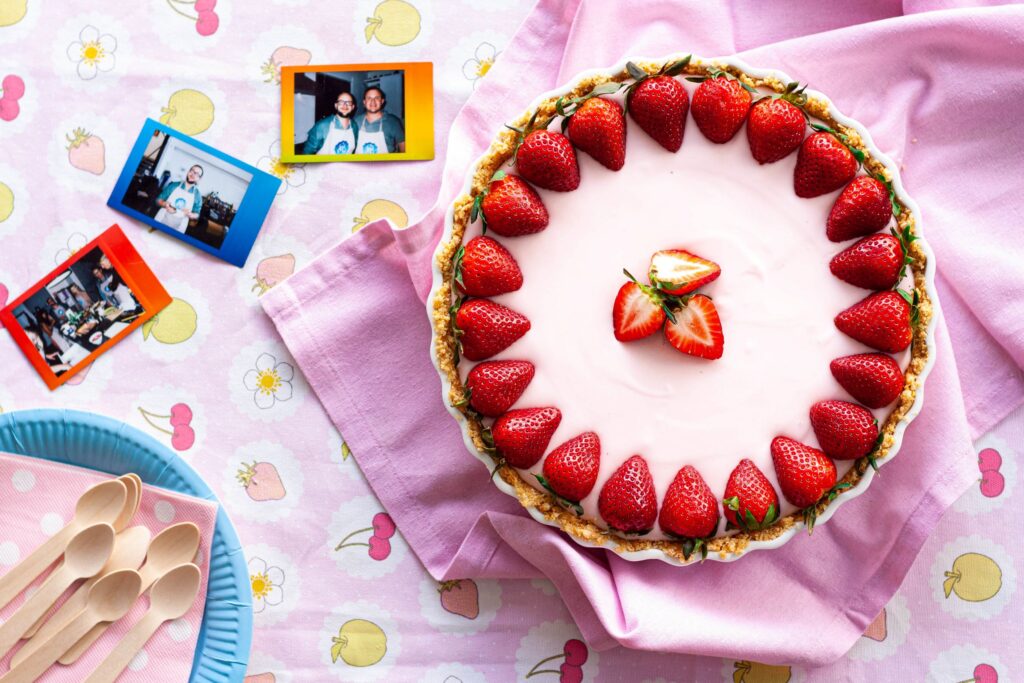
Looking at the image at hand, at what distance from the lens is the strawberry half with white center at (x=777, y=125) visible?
1.85 m

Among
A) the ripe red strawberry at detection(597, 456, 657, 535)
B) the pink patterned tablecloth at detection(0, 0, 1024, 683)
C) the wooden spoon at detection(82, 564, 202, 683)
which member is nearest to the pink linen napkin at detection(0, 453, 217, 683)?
the wooden spoon at detection(82, 564, 202, 683)

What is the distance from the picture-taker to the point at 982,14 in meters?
2.00

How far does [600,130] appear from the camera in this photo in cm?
186

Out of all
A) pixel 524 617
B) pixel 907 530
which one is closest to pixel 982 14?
pixel 907 530

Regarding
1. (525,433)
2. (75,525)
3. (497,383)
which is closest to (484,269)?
(497,383)

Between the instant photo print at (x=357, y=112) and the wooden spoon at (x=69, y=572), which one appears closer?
the wooden spoon at (x=69, y=572)

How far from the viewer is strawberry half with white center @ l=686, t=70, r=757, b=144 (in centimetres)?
186

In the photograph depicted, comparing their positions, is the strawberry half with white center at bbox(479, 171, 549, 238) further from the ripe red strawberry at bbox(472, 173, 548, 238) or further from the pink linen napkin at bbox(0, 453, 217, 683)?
the pink linen napkin at bbox(0, 453, 217, 683)

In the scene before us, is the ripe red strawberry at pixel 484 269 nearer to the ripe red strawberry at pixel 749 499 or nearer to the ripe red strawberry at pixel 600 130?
the ripe red strawberry at pixel 600 130

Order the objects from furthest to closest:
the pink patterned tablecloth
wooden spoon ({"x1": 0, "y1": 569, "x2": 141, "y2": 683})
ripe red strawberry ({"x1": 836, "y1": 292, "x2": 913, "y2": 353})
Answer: the pink patterned tablecloth < wooden spoon ({"x1": 0, "y1": 569, "x2": 141, "y2": 683}) < ripe red strawberry ({"x1": 836, "y1": 292, "x2": 913, "y2": 353})

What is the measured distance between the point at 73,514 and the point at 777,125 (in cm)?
174

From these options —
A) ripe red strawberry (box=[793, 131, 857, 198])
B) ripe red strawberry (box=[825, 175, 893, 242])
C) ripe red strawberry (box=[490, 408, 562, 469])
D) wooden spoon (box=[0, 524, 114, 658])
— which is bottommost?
wooden spoon (box=[0, 524, 114, 658])

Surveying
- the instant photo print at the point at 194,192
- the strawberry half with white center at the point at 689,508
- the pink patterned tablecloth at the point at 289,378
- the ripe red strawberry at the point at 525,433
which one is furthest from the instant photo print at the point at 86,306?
the strawberry half with white center at the point at 689,508

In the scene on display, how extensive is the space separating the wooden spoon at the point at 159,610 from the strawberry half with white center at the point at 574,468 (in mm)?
804
